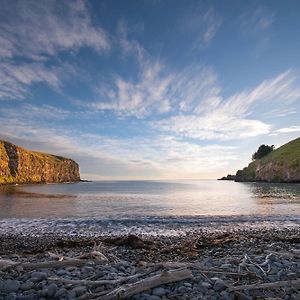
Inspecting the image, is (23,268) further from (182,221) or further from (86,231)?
(182,221)

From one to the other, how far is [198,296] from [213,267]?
2583mm

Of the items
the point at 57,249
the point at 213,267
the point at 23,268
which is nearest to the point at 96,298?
Result: the point at 23,268

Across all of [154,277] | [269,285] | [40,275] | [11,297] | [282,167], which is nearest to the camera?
[11,297]

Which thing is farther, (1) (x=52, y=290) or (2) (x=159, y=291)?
(2) (x=159, y=291)

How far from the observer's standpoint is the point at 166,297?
805cm

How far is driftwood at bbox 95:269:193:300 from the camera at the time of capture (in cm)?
794

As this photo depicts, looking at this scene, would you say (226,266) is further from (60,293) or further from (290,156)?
(290,156)

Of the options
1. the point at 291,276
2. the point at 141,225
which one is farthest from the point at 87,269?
the point at 141,225

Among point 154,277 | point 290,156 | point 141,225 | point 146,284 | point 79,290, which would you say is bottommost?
point 141,225

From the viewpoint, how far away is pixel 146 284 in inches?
331

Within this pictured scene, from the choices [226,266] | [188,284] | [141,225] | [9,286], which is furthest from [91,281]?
[141,225]

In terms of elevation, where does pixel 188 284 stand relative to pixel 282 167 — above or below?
below

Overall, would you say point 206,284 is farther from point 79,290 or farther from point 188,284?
point 79,290

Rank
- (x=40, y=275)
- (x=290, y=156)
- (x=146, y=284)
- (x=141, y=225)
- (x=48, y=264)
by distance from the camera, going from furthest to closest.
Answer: (x=290, y=156) → (x=141, y=225) → (x=48, y=264) → (x=40, y=275) → (x=146, y=284)
